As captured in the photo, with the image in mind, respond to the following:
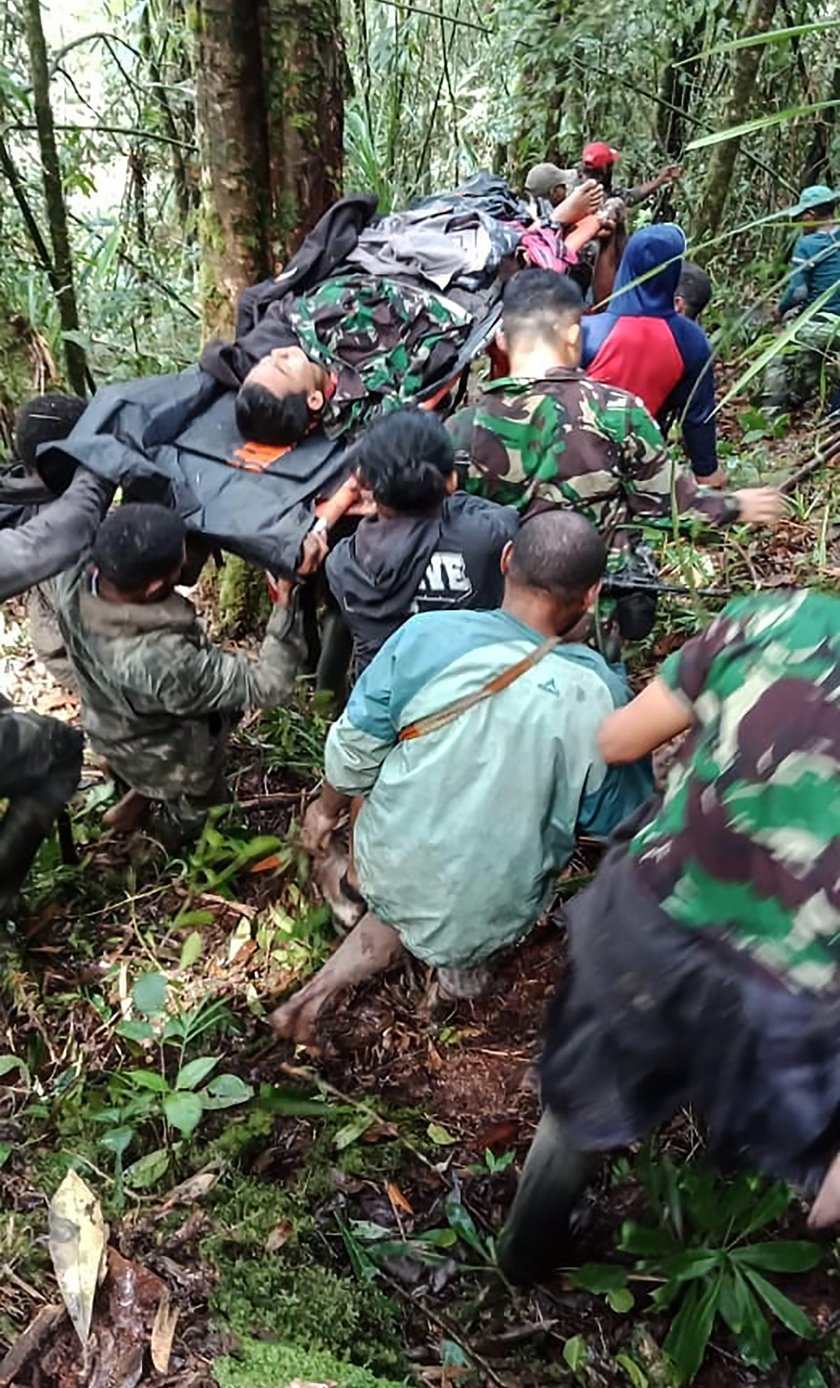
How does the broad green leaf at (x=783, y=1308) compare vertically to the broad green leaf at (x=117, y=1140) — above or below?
below

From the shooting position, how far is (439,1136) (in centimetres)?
257

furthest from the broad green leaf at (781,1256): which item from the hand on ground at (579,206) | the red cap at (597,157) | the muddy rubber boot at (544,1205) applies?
the red cap at (597,157)

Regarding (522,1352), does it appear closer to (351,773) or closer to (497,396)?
(351,773)

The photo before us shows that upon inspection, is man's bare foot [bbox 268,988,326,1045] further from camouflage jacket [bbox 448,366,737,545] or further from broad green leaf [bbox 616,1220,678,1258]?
camouflage jacket [bbox 448,366,737,545]

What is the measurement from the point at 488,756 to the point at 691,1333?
3.91ft

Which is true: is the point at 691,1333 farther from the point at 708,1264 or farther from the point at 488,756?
the point at 488,756

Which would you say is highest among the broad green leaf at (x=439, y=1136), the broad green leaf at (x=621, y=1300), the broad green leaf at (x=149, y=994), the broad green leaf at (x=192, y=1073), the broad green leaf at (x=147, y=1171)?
the broad green leaf at (x=149, y=994)

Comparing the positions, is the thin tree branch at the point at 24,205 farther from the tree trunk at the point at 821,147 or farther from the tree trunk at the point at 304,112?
the tree trunk at the point at 821,147

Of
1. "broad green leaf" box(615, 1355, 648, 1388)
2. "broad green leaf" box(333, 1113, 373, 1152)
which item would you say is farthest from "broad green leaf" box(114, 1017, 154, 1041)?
"broad green leaf" box(615, 1355, 648, 1388)

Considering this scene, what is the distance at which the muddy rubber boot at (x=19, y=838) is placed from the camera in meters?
2.77

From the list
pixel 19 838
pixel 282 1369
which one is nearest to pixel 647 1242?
pixel 282 1369

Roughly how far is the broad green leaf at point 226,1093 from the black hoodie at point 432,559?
1.35 meters

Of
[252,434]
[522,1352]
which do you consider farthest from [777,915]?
[252,434]

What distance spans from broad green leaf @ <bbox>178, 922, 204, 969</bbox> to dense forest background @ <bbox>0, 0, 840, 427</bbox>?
226cm
